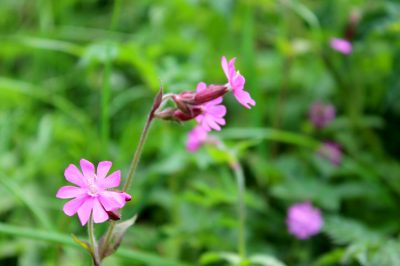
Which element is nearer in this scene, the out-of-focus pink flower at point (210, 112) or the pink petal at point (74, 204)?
the pink petal at point (74, 204)

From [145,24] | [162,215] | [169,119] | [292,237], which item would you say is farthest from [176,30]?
[169,119]

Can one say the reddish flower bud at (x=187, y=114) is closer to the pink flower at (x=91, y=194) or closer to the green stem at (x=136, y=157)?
the green stem at (x=136, y=157)

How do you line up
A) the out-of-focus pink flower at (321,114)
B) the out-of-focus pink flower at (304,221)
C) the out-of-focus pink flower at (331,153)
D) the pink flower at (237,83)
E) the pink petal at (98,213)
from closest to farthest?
the pink petal at (98,213) → the pink flower at (237,83) → the out-of-focus pink flower at (304,221) → the out-of-focus pink flower at (331,153) → the out-of-focus pink flower at (321,114)

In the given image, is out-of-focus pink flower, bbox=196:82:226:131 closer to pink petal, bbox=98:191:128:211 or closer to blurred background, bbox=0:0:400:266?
pink petal, bbox=98:191:128:211

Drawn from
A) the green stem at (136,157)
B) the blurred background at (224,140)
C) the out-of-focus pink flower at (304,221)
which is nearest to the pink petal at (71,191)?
the green stem at (136,157)

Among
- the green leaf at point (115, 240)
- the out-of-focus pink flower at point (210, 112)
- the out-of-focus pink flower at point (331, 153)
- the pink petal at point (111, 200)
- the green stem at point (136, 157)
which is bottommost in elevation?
the pink petal at point (111, 200)

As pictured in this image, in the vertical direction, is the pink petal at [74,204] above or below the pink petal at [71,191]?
below

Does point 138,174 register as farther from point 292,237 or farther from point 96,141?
point 292,237

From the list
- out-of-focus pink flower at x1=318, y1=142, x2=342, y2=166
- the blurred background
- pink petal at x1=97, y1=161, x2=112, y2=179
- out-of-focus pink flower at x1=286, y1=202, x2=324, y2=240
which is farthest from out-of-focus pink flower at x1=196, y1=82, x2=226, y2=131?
out-of-focus pink flower at x1=318, y1=142, x2=342, y2=166
